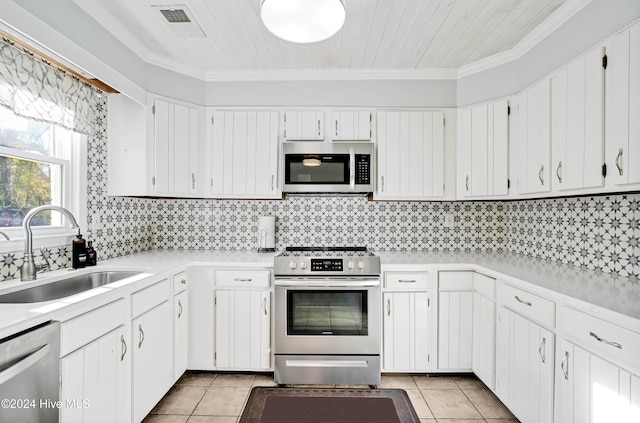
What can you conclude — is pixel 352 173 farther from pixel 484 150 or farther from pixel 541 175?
pixel 541 175

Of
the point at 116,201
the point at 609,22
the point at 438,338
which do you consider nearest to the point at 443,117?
the point at 609,22

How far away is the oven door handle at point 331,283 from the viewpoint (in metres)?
2.28

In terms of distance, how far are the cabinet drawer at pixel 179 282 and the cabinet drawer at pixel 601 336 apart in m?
2.28

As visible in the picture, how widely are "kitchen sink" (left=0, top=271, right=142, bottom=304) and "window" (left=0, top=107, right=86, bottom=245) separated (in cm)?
34

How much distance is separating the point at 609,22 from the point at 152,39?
108 inches

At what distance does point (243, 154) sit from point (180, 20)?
1.04 meters

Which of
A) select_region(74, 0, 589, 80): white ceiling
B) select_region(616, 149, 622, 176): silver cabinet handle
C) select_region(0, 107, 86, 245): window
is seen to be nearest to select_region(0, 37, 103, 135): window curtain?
select_region(0, 107, 86, 245): window

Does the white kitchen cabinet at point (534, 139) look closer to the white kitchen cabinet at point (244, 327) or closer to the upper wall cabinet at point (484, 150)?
the upper wall cabinet at point (484, 150)

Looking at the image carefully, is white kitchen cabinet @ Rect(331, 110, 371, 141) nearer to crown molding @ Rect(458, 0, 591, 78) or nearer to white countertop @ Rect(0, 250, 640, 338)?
crown molding @ Rect(458, 0, 591, 78)

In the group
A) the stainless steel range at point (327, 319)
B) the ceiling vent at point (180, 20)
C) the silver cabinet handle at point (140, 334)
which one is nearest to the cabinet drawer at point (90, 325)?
the silver cabinet handle at point (140, 334)

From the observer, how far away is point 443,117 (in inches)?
105

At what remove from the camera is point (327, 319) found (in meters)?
2.29

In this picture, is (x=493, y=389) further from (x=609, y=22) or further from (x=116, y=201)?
(x=116, y=201)

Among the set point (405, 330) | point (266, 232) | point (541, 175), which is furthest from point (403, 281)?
point (266, 232)
